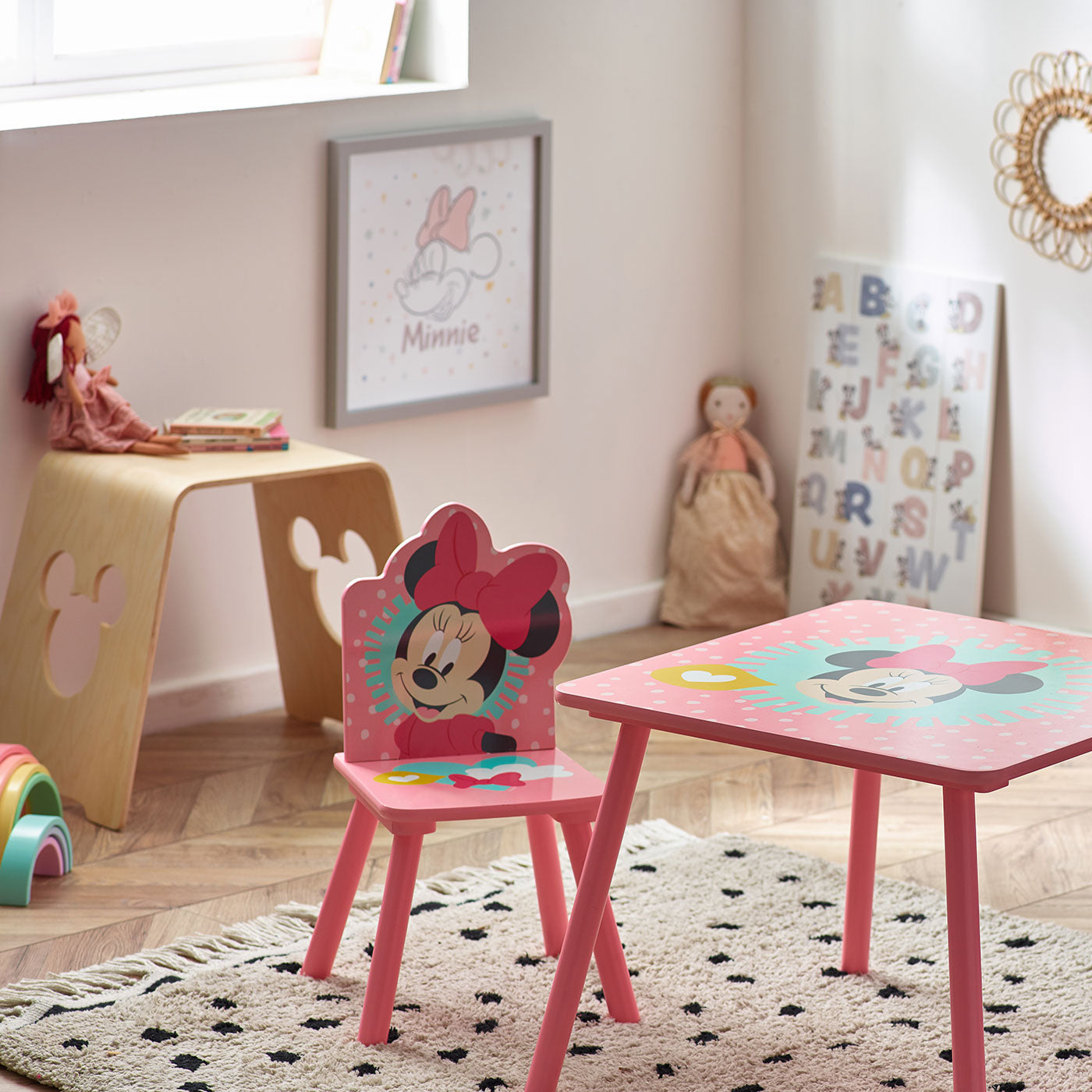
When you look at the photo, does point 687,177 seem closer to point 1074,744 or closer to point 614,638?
point 614,638

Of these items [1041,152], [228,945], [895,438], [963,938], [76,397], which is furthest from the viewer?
[895,438]

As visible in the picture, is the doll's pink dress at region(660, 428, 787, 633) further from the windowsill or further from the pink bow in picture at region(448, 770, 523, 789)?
the pink bow in picture at region(448, 770, 523, 789)

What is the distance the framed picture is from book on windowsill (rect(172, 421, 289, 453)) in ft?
1.29

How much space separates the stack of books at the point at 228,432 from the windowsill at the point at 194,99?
1.83 ft

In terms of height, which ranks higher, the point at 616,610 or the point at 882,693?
the point at 882,693

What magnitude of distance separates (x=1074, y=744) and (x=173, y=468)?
169cm

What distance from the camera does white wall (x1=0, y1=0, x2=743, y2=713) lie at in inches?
128

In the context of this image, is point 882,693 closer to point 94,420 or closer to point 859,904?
point 859,904

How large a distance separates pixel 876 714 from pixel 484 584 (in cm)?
56

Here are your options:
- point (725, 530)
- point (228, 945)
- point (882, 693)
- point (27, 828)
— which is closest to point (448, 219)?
point (725, 530)

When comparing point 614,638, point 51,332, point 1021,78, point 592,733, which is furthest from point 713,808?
point 1021,78

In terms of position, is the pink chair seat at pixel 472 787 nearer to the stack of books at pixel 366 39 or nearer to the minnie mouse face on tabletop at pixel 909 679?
the minnie mouse face on tabletop at pixel 909 679

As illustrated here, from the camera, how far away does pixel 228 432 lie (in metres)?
3.21

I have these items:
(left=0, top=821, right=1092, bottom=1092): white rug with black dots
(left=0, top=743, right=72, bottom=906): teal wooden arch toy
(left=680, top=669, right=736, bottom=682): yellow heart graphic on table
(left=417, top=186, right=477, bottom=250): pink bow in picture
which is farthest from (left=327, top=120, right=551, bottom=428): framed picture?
(left=680, top=669, right=736, bottom=682): yellow heart graphic on table
